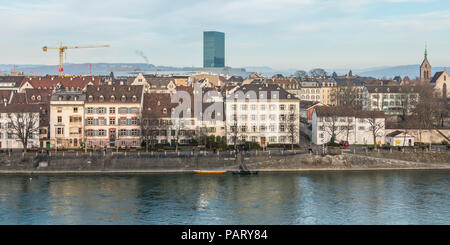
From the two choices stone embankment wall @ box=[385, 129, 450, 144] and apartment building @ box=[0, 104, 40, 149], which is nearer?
apartment building @ box=[0, 104, 40, 149]

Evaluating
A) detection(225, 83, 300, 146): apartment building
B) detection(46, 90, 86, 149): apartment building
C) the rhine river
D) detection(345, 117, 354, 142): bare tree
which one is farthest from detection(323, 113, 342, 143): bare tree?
detection(46, 90, 86, 149): apartment building

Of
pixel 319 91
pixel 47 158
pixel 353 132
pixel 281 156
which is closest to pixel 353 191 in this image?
pixel 281 156

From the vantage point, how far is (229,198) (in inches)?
1711

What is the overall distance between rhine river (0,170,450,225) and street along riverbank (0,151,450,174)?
208 centimetres

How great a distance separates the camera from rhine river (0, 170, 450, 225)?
37.0 m

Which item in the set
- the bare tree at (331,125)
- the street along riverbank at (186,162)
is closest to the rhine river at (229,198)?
the street along riverbank at (186,162)

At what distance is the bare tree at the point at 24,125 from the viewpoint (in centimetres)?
Result: 6431

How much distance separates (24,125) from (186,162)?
20752 mm

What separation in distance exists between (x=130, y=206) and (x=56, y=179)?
15.7 meters

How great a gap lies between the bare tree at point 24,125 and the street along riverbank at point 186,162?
6.08 m

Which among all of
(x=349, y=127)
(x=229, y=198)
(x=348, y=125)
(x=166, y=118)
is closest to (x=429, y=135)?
(x=349, y=127)

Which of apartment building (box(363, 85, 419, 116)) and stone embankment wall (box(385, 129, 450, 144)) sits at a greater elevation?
apartment building (box(363, 85, 419, 116))

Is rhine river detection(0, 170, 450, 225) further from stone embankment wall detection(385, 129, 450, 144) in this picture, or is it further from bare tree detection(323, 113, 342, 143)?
stone embankment wall detection(385, 129, 450, 144)

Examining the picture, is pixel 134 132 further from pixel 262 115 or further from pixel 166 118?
pixel 262 115
